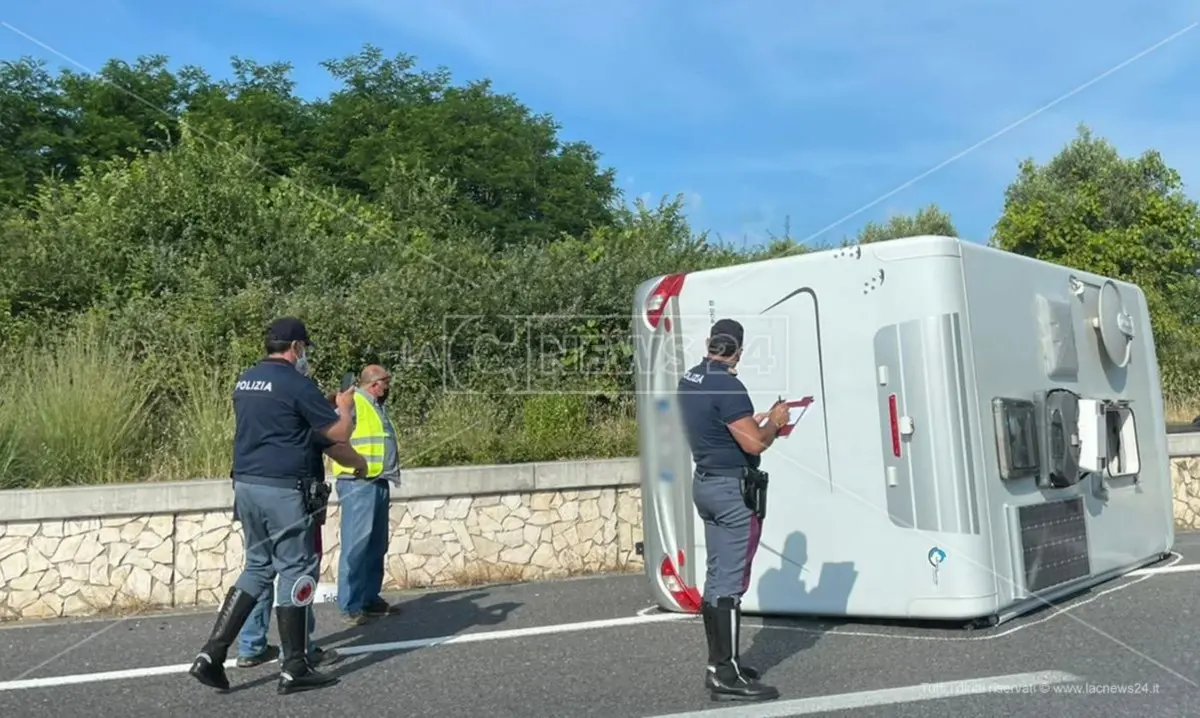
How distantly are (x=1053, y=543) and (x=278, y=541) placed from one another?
4.52 meters

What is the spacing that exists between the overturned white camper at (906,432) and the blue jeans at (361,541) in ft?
6.01

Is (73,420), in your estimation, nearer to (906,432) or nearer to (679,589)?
(679,589)

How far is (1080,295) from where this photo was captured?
7.02 metres

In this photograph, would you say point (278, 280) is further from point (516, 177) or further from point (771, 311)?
point (516, 177)

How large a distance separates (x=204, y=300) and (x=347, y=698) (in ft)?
26.8

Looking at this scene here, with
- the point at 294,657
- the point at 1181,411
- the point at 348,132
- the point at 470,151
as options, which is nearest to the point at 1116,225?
the point at 1181,411

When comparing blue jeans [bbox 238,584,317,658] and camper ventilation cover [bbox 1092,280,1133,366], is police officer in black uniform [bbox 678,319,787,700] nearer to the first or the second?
blue jeans [bbox 238,584,317,658]

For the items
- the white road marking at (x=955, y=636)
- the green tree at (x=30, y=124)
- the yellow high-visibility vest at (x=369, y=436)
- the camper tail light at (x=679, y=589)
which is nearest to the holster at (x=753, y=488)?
the white road marking at (x=955, y=636)

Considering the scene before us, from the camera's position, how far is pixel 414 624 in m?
6.87

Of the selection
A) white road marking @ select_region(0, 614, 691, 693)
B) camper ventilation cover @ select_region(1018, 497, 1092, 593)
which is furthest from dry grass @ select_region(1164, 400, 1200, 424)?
white road marking @ select_region(0, 614, 691, 693)

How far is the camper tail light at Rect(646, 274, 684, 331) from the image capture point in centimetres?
675

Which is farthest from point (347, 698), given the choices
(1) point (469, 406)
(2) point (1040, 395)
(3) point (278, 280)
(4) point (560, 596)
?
(3) point (278, 280)

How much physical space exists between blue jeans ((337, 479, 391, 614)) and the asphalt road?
0.79ft

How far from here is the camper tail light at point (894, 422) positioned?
231 inches
